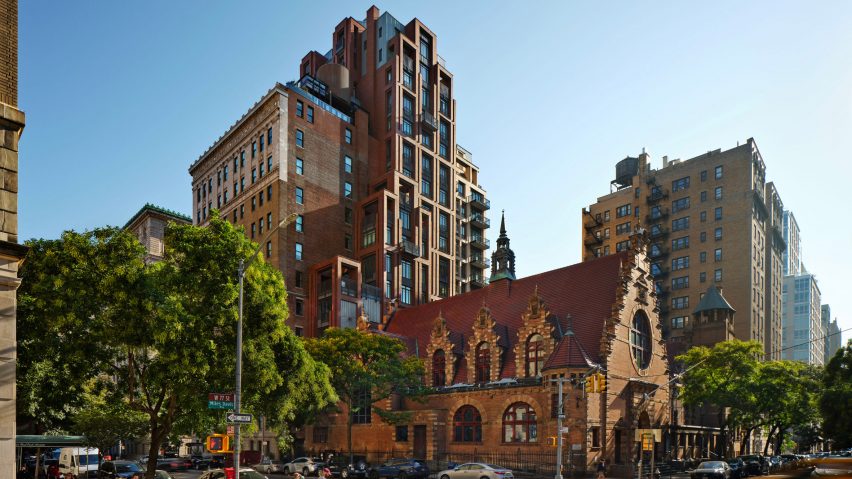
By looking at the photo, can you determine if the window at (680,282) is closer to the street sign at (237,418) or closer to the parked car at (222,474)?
the parked car at (222,474)

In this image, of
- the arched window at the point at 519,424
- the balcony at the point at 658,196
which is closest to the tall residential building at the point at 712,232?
the balcony at the point at 658,196

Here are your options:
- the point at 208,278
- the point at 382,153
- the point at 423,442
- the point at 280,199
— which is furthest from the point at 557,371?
the point at 382,153

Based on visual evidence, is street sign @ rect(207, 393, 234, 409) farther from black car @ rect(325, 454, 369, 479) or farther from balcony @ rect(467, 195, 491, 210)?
balcony @ rect(467, 195, 491, 210)

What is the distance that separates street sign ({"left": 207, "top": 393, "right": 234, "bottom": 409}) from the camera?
22.0 m

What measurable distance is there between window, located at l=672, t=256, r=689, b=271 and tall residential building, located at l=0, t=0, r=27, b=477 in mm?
100414

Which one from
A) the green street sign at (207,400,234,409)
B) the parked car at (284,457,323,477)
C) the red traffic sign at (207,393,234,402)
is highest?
the red traffic sign at (207,393,234,402)

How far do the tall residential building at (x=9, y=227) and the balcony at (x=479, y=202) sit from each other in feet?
322

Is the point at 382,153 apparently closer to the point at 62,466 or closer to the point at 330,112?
the point at 330,112

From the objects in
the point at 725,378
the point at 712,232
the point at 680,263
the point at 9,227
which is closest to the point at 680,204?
the point at 712,232

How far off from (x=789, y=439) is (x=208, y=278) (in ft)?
317

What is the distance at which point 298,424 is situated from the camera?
53812 millimetres

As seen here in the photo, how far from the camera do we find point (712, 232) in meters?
100

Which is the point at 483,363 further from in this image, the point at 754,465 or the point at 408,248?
the point at 408,248

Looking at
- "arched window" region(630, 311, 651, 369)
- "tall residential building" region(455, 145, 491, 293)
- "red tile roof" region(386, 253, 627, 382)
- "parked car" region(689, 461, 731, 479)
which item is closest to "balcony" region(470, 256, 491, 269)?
"tall residential building" region(455, 145, 491, 293)
